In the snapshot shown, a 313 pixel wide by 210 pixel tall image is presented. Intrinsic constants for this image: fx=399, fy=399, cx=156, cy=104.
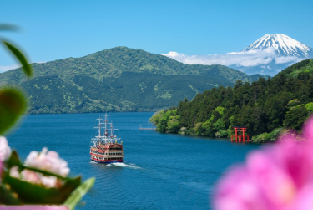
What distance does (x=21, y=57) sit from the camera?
0.56 metres

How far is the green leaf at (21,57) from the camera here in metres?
0.54

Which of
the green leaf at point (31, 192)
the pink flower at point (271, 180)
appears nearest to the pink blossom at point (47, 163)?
the green leaf at point (31, 192)

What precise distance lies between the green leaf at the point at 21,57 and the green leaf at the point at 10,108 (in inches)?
2.1

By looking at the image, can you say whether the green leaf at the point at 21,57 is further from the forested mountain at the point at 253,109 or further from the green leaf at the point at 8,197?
the forested mountain at the point at 253,109

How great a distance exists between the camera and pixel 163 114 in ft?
260

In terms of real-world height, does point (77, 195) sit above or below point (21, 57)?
below

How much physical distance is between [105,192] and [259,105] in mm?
32932

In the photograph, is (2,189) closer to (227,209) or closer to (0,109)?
(0,109)

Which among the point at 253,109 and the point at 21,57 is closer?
the point at 21,57

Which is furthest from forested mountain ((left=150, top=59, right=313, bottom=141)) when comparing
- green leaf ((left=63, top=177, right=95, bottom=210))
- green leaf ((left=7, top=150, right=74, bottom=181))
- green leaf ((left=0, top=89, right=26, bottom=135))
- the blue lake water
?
green leaf ((left=0, top=89, right=26, bottom=135))

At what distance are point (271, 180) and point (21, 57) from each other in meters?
0.40

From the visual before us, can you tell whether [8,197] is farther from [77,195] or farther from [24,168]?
[77,195]

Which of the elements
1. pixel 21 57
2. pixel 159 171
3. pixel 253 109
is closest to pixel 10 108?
pixel 21 57

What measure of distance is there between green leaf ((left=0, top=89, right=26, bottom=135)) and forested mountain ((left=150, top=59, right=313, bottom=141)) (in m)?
47.8
